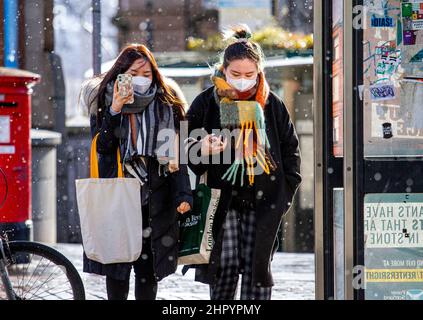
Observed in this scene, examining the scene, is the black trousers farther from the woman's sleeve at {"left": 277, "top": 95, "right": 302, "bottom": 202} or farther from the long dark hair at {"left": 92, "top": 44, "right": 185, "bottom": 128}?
the woman's sleeve at {"left": 277, "top": 95, "right": 302, "bottom": 202}

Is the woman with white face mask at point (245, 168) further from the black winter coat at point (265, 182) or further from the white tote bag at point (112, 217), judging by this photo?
the white tote bag at point (112, 217)

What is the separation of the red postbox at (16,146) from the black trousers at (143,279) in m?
3.68

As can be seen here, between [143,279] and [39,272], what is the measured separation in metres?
0.56

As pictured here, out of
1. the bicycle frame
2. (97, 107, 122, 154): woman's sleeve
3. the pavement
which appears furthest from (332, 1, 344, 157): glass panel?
the pavement

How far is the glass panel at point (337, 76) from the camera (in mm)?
4410

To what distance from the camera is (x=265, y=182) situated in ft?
14.7

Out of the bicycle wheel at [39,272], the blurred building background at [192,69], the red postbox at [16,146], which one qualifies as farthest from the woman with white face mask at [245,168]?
the blurred building background at [192,69]

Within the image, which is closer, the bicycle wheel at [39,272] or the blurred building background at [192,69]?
the bicycle wheel at [39,272]

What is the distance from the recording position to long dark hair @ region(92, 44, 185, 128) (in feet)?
14.9

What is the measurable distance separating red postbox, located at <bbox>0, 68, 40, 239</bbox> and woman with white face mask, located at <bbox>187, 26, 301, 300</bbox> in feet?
12.6
